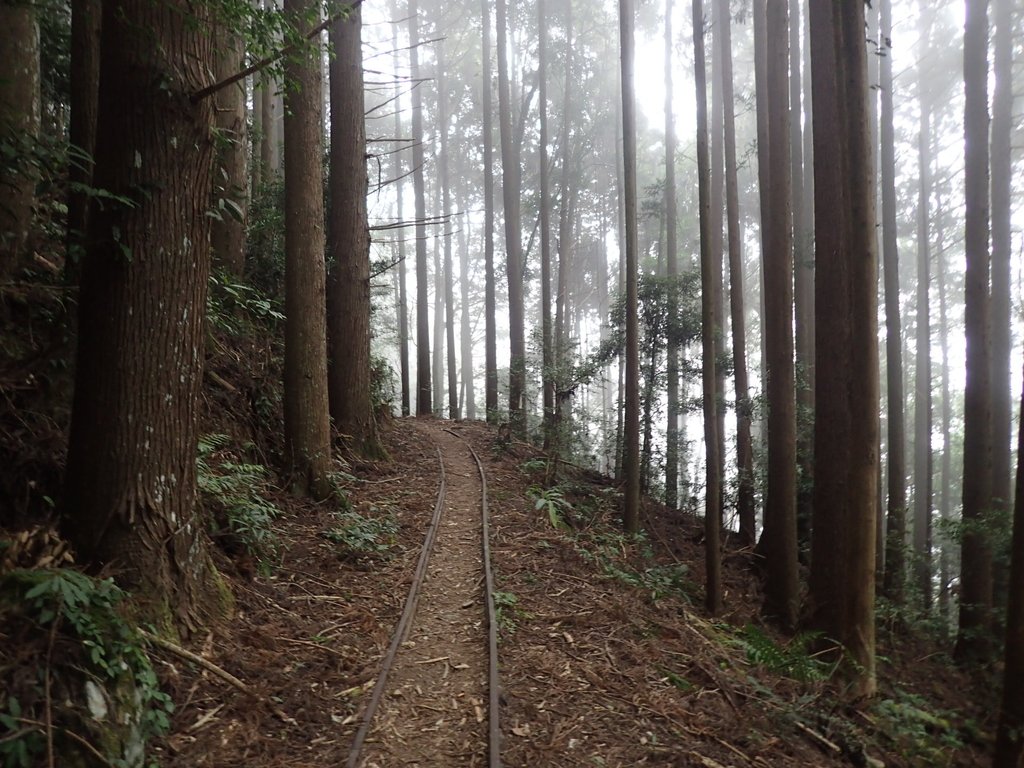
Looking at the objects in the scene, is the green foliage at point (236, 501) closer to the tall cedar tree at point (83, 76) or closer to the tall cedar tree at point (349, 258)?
the tall cedar tree at point (83, 76)

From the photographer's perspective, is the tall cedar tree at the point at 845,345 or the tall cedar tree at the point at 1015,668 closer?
the tall cedar tree at the point at 1015,668

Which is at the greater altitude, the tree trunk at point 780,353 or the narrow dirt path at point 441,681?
the tree trunk at point 780,353

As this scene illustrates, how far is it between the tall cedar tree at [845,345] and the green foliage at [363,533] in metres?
5.26

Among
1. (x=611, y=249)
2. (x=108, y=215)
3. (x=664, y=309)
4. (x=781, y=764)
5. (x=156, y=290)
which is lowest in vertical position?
(x=781, y=764)

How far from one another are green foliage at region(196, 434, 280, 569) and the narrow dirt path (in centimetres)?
166

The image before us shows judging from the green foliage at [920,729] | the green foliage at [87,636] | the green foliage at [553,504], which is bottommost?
the green foliage at [920,729]

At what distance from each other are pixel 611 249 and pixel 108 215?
35.3 meters

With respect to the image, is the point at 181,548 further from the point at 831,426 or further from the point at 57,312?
the point at 831,426

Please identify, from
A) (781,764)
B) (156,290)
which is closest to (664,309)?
(781,764)

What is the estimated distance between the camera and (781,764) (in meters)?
4.20

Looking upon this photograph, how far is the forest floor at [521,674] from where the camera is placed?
3777 millimetres

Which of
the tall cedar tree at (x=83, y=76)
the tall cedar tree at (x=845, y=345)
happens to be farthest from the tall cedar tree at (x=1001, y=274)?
the tall cedar tree at (x=83, y=76)

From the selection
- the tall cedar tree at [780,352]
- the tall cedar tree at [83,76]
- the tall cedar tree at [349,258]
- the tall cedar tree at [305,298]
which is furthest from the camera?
the tall cedar tree at [349,258]

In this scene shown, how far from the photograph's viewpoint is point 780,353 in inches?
380
